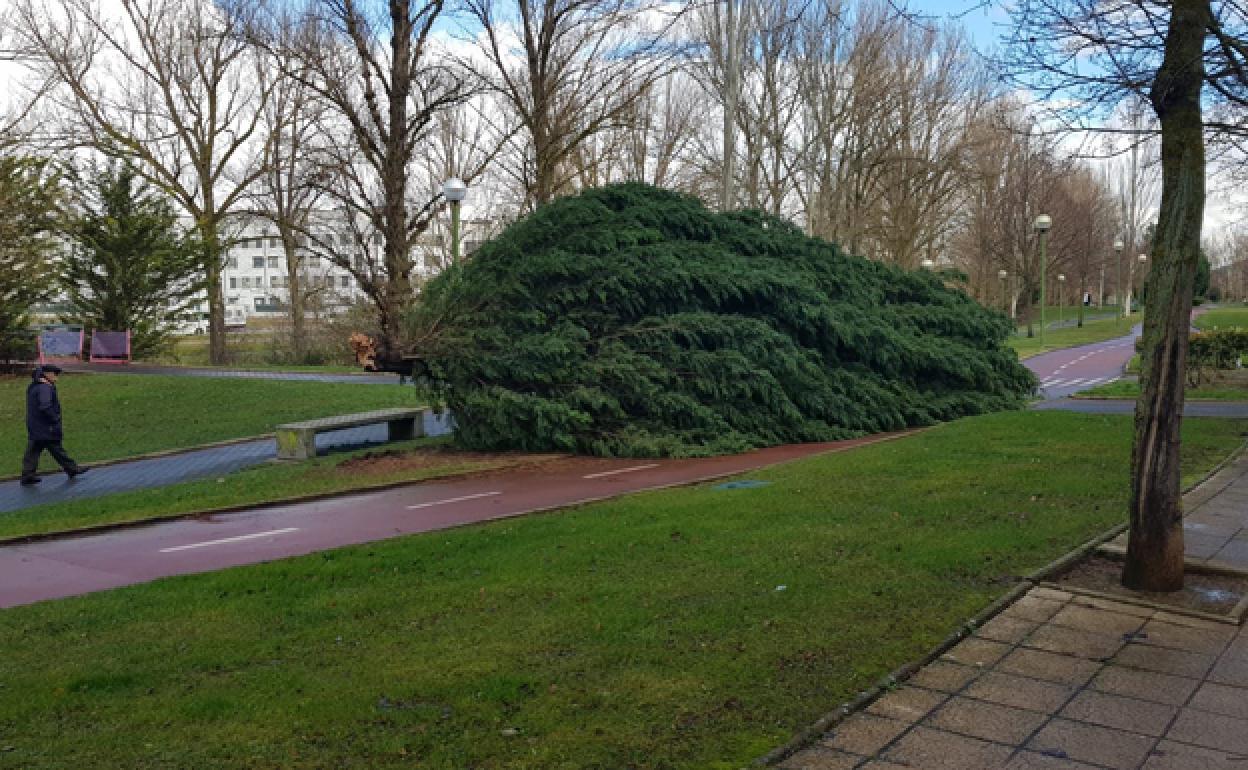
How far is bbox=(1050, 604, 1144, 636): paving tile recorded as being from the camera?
18.5ft

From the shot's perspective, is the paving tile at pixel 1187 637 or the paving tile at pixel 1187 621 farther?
the paving tile at pixel 1187 621

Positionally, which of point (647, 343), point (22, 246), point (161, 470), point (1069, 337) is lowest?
point (161, 470)

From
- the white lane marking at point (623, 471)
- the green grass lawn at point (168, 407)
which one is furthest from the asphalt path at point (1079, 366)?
the green grass lawn at point (168, 407)

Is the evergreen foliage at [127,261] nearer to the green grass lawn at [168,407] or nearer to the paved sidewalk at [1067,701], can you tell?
the green grass lawn at [168,407]

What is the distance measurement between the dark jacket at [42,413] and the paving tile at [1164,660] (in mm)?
14571

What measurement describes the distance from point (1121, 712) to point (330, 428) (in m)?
13.5

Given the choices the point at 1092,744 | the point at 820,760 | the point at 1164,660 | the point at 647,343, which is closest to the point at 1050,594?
the point at 1164,660

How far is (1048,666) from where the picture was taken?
5.05m

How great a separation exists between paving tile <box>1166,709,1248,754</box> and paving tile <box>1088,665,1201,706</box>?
0.16m

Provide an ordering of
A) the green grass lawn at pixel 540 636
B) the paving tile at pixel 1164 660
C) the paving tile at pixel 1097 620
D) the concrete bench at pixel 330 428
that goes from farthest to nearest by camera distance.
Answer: the concrete bench at pixel 330 428 < the paving tile at pixel 1097 620 < the paving tile at pixel 1164 660 < the green grass lawn at pixel 540 636

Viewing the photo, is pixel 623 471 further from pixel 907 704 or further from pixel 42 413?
pixel 907 704

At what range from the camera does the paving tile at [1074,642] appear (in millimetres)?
5254

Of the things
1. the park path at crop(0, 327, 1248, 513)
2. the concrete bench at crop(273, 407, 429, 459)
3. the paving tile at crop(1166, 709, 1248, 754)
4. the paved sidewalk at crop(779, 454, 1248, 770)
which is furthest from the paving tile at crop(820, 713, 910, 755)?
the concrete bench at crop(273, 407, 429, 459)

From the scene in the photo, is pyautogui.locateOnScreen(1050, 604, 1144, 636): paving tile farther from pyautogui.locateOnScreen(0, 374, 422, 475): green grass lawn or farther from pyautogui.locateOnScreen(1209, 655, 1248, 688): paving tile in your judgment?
pyautogui.locateOnScreen(0, 374, 422, 475): green grass lawn
